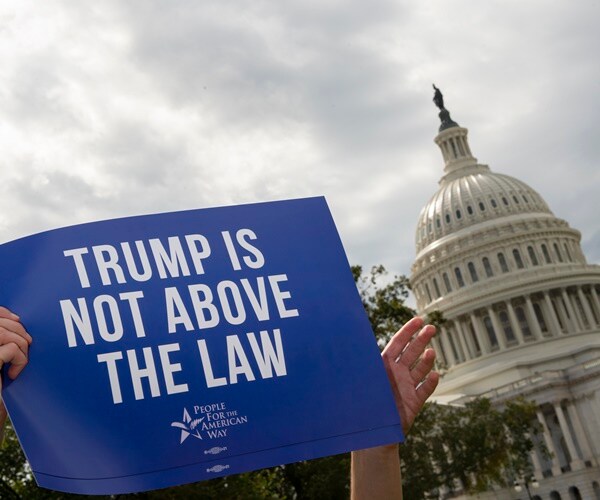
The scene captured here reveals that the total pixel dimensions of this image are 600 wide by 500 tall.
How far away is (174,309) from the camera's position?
3.93 m

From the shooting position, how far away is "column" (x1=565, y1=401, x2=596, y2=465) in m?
82.0

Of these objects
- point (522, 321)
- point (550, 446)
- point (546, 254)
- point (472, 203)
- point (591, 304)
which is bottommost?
point (550, 446)

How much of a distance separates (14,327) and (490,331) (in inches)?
3942

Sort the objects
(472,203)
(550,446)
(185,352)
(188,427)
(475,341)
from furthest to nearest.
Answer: (472,203) < (475,341) < (550,446) < (185,352) < (188,427)

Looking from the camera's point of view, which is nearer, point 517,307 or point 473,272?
point 517,307

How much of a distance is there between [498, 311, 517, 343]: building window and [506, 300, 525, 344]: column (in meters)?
0.74

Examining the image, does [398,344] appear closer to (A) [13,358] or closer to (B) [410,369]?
(B) [410,369]

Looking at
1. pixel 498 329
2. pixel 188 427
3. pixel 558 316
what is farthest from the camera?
pixel 558 316

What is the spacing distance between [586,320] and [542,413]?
20926 millimetres

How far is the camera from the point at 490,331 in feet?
332

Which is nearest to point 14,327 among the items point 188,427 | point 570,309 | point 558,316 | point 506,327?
point 188,427

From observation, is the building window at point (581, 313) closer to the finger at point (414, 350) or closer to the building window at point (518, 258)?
the building window at point (518, 258)

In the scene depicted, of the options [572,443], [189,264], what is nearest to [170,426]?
[189,264]

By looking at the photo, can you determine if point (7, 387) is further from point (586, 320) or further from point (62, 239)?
point (586, 320)
